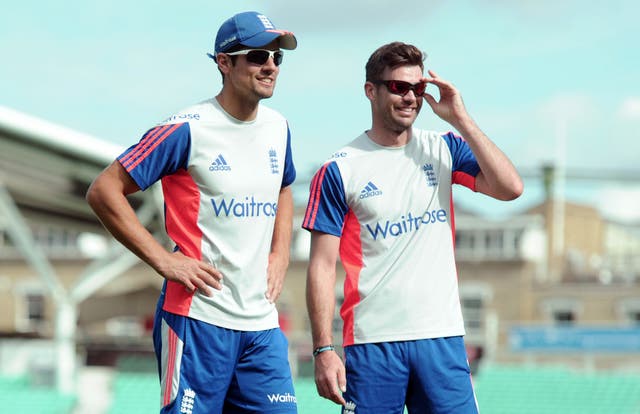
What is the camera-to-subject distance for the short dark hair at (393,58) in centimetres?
488

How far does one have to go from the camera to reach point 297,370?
28859 millimetres

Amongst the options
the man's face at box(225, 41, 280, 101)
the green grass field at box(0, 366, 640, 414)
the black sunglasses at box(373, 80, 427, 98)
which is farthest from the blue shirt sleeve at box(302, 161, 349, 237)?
the green grass field at box(0, 366, 640, 414)

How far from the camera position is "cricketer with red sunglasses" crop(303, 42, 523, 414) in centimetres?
477

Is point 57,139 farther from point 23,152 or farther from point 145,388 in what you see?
point 145,388

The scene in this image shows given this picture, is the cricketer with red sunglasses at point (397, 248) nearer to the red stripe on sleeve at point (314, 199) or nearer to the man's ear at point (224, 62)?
the red stripe on sleeve at point (314, 199)

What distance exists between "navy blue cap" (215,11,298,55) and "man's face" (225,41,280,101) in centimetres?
4

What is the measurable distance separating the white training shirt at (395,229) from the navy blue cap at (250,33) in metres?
0.67

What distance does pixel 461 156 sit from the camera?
4980mm

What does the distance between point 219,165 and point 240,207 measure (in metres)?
0.19

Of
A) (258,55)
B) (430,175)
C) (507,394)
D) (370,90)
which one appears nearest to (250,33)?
(258,55)

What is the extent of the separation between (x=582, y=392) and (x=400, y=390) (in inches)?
986

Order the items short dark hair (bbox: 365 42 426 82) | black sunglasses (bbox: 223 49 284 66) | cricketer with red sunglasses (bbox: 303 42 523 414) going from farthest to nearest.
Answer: short dark hair (bbox: 365 42 426 82)
cricketer with red sunglasses (bbox: 303 42 523 414)
black sunglasses (bbox: 223 49 284 66)

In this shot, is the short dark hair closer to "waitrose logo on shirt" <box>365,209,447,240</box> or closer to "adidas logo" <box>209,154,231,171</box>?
"waitrose logo on shirt" <box>365,209,447,240</box>

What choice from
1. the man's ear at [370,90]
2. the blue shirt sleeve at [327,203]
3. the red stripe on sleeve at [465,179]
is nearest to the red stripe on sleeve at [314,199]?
the blue shirt sleeve at [327,203]
